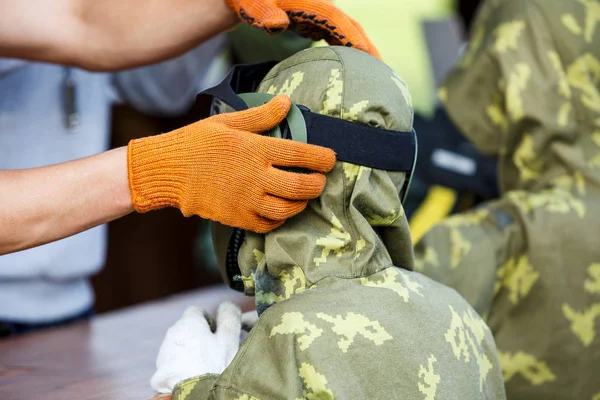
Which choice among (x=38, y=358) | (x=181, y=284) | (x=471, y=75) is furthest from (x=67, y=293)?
(x=181, y=284)

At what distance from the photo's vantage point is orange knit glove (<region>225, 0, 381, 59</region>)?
111 cm

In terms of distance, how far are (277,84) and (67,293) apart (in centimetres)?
85

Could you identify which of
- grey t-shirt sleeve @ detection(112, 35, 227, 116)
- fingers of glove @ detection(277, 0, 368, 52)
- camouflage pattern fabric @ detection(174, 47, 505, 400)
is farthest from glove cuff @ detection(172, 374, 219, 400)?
grey t-shirt sleeve @ detection(112, 35, 227, 116)

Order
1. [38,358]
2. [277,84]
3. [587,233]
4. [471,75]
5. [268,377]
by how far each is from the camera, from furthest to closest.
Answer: [471,75] → [587,233] → [38,358] → [277,84] → [268,377]

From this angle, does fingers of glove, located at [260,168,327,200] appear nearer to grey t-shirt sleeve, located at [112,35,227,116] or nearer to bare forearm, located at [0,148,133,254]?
bare forearm, located at [0,148,133,254]

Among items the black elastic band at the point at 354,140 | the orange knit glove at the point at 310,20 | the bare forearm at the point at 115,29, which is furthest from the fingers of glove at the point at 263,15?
the black elastic band at the point at 354,140

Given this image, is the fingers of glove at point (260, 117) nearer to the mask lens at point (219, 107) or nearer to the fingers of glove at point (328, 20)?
the mask lens at point (219, 107)

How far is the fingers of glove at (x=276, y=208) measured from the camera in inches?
36.7

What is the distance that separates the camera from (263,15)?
1156mm

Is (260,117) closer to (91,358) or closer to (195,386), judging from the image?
(195,386)

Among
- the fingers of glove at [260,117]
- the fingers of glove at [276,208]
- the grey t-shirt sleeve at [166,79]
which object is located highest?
the fingers of glove at [260,117]

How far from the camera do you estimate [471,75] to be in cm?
184

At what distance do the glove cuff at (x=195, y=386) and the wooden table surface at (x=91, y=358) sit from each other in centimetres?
12

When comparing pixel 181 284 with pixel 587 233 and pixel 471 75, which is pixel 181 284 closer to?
pixel 471 75
